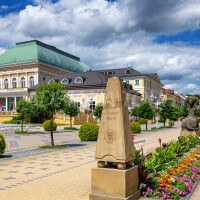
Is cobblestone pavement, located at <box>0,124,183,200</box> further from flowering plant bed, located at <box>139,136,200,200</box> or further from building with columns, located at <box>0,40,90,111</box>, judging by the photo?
building with columns, located at <box>0,40,90,111</box>

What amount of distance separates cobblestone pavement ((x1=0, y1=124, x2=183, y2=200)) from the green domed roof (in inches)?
2392

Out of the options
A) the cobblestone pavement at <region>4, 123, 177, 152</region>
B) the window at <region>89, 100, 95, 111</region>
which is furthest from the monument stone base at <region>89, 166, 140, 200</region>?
the window at <region>89, 100, 95, 111</region>

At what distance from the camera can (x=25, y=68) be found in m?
73.1

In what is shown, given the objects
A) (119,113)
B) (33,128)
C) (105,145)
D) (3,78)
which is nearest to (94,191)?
(105,145)

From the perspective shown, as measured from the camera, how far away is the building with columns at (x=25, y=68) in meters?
70.9

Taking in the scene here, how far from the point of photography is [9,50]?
78500 millimetres

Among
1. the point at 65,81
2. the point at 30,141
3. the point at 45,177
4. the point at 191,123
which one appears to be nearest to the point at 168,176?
the point at 45,177

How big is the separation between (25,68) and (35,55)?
4.08m

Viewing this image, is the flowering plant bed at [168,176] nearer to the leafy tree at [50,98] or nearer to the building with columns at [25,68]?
A: the leafy tree at [50,98]

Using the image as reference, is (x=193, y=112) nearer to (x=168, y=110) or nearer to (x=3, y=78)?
(x=168, y=110)

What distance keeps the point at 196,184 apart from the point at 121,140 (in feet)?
10.4

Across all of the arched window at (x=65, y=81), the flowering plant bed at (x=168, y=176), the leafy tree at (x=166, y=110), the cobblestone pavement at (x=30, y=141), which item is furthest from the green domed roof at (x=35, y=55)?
the flowering plant bed at (x=168, y=176)

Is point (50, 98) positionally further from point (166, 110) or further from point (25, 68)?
point (25, 68)

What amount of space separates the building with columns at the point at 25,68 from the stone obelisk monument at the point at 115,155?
62.8m
